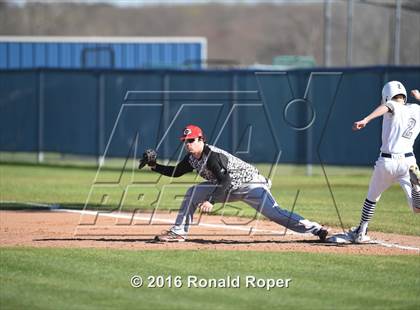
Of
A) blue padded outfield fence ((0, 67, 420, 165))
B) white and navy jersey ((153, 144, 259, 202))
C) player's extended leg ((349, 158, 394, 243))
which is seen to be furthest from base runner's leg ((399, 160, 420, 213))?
blue padded outfield fence ((0, 67, 420, 165))

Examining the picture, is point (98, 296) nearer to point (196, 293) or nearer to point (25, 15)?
point (196, 293)

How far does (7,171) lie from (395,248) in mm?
15268

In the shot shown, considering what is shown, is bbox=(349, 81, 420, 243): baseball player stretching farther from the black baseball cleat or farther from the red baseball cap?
the red baseball cap

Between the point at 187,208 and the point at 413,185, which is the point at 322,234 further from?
the point at 187,208

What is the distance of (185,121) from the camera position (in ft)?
84.2

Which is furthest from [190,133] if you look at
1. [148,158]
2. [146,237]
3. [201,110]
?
[201,110]

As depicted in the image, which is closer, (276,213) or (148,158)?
(148,158)

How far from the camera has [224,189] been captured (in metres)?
11.8

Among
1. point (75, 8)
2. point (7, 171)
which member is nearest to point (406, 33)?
point (7, 171)

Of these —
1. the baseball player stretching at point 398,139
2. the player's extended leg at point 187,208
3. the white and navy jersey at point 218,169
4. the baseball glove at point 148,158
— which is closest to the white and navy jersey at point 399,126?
the baseball player stretching at point 398,139

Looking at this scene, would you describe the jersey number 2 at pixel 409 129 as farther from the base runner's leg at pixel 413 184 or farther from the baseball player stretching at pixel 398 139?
the base runner's leg at pixel 413 184

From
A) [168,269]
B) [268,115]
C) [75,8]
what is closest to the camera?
[168,269]

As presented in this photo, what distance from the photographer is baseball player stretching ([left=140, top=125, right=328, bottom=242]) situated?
38.6 ft

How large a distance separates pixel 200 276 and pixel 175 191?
10.5 metres
